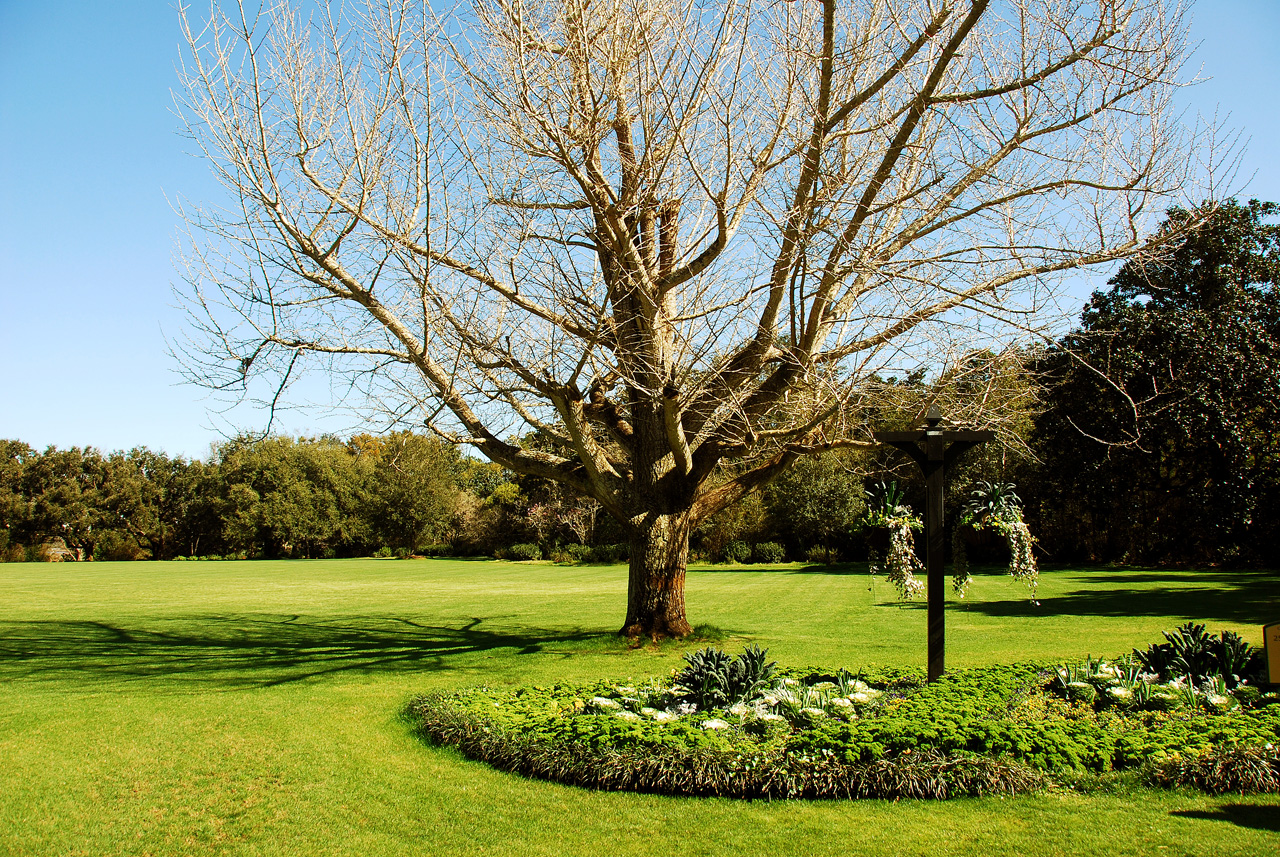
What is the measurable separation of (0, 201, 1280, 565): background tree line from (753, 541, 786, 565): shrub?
0.06 m

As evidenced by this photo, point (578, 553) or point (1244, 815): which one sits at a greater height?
point (1244, 815)

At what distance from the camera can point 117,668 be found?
1027cm

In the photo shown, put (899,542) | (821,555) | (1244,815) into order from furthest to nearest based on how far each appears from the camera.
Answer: (821,555), (899,542), (1244,815)

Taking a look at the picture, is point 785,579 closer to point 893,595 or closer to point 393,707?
point 893,595

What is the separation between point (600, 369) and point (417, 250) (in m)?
3.24

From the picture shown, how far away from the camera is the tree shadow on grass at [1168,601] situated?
13758 millimetres

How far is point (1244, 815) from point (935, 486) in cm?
317

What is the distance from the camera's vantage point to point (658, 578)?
11.0m

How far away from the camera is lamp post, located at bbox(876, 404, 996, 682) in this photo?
6766 millimetres

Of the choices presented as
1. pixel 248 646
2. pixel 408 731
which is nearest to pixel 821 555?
pixel 248 646

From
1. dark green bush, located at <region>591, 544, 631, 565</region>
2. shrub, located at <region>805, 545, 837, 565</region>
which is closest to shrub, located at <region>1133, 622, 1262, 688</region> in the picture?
shrub, located at <region>805, 545, 837, 565</region>

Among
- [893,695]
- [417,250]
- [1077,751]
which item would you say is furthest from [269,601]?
[1077,751]

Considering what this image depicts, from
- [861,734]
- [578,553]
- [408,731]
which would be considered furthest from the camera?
[578,553]

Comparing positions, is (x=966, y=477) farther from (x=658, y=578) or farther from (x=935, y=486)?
(x=935, y=486)
